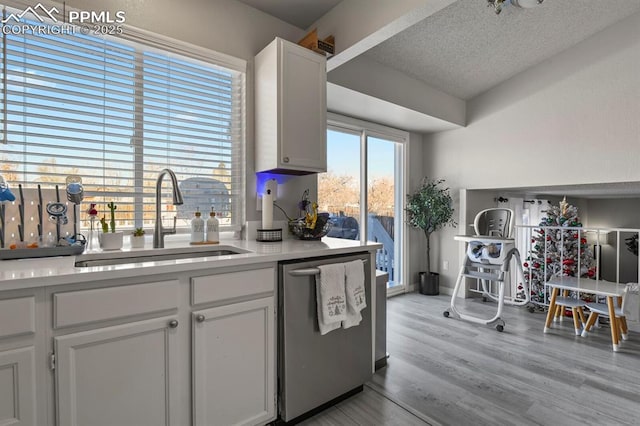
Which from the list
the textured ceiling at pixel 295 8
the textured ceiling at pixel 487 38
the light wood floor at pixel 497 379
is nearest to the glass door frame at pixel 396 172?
the textured ceiling at pixel 487 38

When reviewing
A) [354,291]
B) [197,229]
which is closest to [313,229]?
[354,291]

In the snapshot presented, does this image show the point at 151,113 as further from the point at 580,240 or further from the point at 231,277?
the point at 580,240

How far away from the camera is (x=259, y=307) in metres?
1.61

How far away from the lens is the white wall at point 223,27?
1933 mm

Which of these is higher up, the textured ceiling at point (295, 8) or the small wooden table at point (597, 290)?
the textured ceiling at point (295, 8)

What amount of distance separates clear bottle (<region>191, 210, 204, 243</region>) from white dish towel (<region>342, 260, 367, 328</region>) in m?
0.93

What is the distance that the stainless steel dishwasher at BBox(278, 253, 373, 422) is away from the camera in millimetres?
1688

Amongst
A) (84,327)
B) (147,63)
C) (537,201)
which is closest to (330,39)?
(147,63)

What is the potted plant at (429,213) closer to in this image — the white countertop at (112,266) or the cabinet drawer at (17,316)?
the white countertop at (112,266)

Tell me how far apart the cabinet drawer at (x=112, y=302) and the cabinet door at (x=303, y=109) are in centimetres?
110

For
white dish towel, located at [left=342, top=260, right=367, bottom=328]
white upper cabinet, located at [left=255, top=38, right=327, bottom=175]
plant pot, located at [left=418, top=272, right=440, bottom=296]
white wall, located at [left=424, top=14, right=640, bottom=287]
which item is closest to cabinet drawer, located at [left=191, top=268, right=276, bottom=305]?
white dish towel, located at [left=342, top=260, right=367, bottom=328]

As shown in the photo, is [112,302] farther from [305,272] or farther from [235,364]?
[305,272]

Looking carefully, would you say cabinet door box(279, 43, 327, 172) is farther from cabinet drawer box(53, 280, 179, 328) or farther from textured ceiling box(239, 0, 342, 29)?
cabinet drawer box(53, 280, 179, 328)

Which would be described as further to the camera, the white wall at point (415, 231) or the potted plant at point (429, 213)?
the white wall at point (415, 231)
